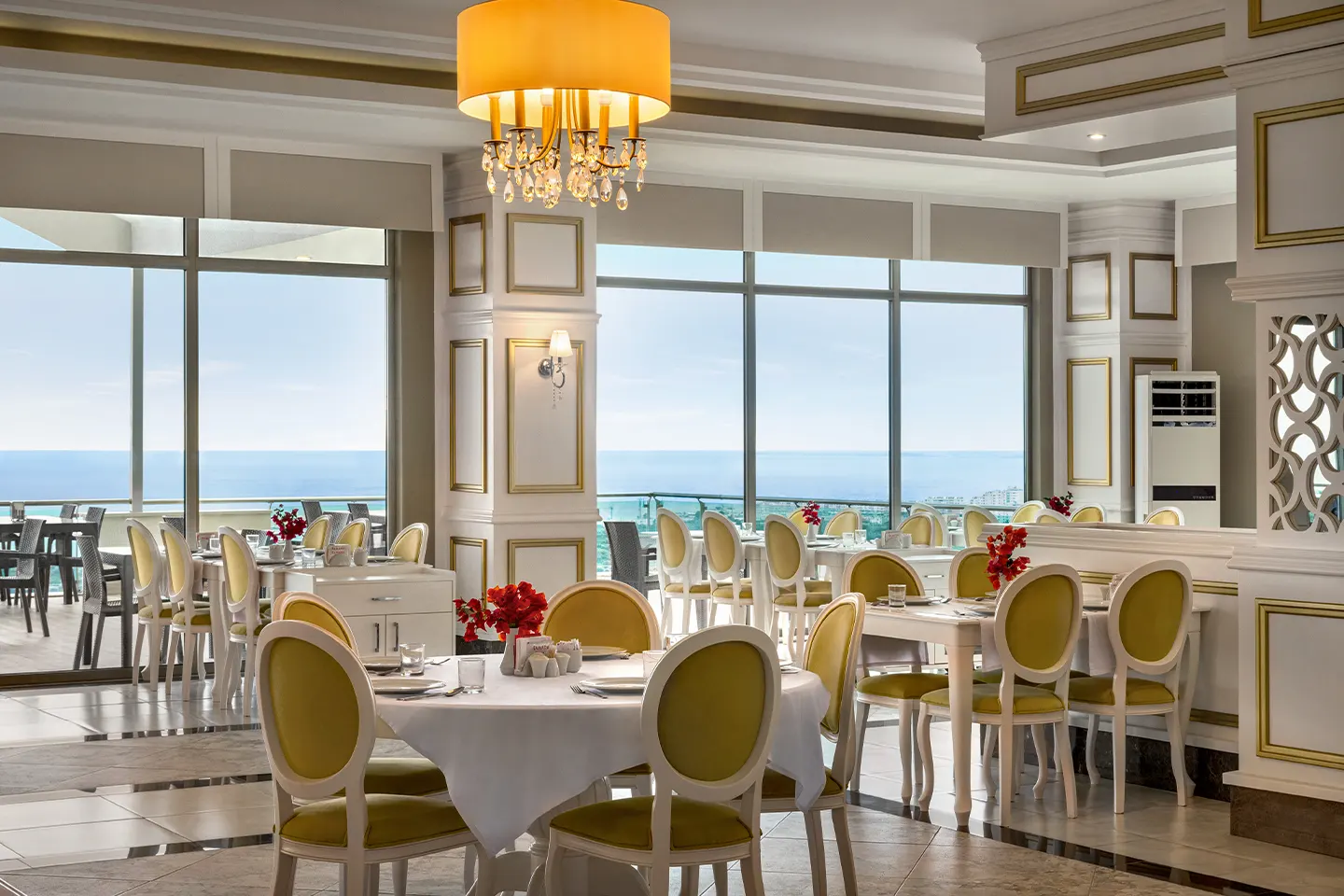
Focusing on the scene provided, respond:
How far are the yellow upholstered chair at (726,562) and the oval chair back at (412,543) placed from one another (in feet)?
5.94

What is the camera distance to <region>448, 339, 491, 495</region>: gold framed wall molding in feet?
29.0

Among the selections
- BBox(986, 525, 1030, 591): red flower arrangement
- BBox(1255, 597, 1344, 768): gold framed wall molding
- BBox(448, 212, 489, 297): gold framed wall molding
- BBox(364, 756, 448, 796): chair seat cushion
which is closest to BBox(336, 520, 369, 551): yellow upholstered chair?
BBox(448, 212, 489, 297): gold framed wall molding

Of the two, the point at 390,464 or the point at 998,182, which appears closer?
the point at 390,464

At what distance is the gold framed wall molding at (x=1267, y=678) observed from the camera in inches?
194

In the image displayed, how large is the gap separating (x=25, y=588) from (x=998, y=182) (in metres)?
6.87

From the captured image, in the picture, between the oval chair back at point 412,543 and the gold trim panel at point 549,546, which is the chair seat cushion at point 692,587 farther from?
the oval chair back at point 412,543

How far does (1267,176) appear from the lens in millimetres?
5078

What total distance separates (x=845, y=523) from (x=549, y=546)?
2.40 meters

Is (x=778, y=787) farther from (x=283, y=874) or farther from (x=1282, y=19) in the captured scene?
(x=1282, y=19)

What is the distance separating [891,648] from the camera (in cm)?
643

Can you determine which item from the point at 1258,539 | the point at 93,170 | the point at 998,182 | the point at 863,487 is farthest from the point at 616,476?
the point at 1258,539

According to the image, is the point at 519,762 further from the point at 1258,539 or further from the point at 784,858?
the point at 1258,539

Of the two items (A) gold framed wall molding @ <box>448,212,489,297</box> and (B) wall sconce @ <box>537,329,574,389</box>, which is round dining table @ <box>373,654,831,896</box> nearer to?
(B) wall sconce @ <box>537,329,574,389</box>

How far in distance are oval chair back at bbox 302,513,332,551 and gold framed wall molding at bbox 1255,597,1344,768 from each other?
18.5 ft
